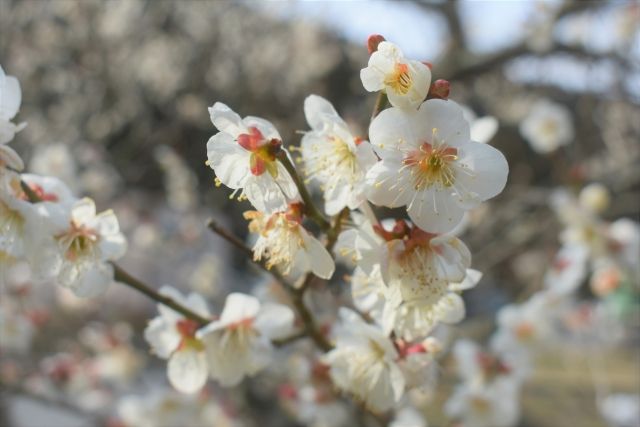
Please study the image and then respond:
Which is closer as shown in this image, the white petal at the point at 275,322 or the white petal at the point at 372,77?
the white petal at the point at 372,77

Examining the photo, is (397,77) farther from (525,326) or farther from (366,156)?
(525,326)

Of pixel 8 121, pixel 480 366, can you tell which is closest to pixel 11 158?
pixel 8 121

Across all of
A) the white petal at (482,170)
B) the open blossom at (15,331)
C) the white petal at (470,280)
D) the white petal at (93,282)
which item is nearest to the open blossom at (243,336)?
the white petal at (93,282)

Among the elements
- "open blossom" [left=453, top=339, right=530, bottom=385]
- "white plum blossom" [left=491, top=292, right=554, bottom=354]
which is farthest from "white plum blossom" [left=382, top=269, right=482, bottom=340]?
"white plum blossom" [left=491, top=292, right=554, bottom=354]

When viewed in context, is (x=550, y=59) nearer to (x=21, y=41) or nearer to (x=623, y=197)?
(x=623, y=197)

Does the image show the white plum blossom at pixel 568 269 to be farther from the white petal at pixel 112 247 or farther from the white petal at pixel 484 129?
the white petal at pixel 112 247

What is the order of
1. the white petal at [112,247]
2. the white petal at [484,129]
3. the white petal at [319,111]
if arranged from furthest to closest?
the white petal at [484,129] < the white petal at [112,247] < the white petal at [319,111]

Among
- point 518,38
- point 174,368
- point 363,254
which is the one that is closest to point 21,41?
point 518,38
